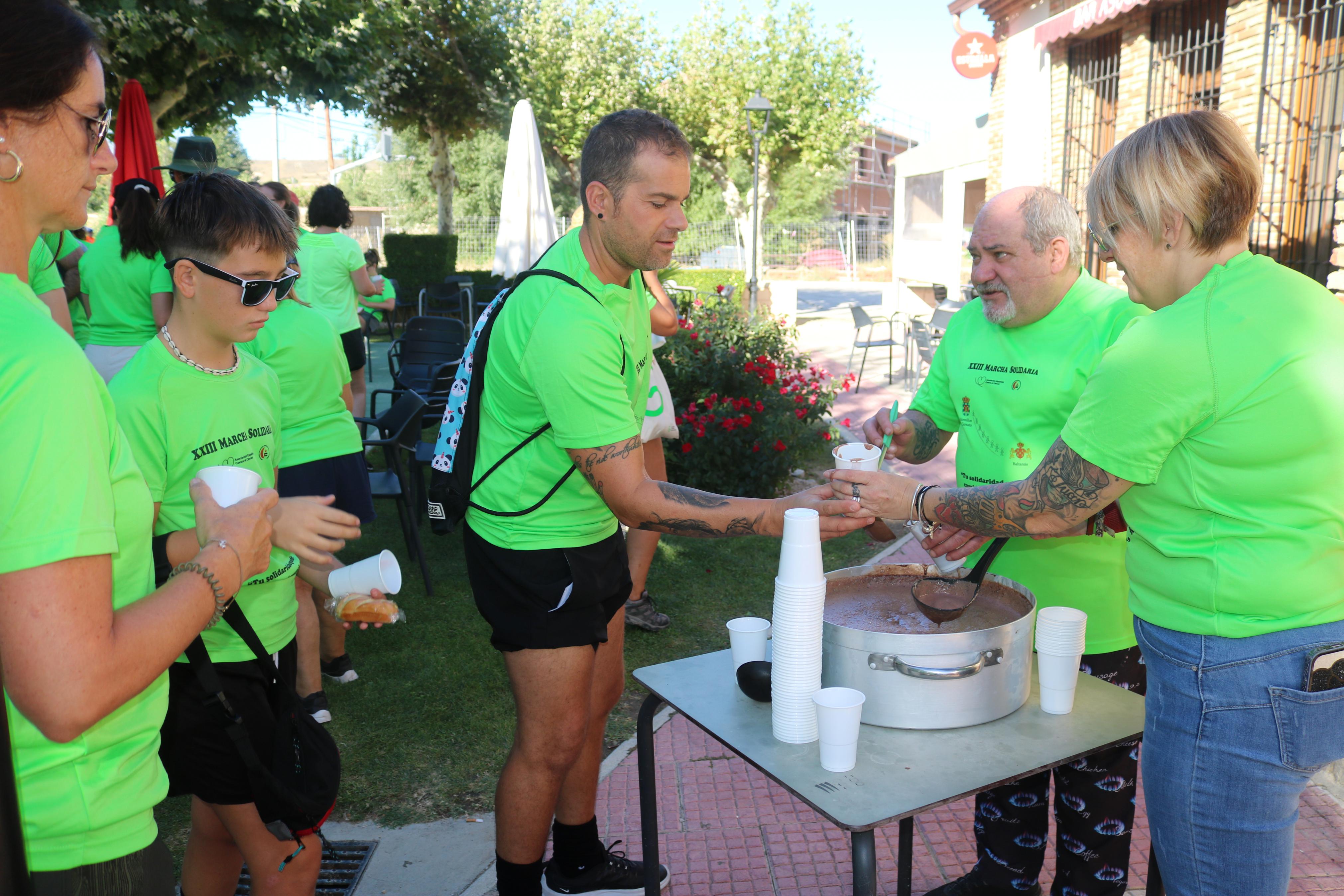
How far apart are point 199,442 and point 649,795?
1383 mm

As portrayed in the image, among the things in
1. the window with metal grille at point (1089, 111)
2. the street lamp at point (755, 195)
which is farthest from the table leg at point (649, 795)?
the street lamp at point (755, 195)

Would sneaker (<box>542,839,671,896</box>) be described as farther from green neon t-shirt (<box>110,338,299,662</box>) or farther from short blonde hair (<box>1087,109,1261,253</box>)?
short blonde hair (<box>1087,109,1261,253</box>)

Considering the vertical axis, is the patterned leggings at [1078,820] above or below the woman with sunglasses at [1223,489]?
below

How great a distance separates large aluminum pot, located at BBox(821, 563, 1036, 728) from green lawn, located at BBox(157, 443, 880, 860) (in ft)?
6.72

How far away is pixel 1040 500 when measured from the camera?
1.91 metres

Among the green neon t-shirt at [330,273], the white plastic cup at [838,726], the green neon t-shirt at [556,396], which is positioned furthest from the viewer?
the green neon t-shirt at [330,273]

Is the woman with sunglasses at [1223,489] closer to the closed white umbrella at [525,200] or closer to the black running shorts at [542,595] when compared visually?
Result: the black running shorts at [542,595]

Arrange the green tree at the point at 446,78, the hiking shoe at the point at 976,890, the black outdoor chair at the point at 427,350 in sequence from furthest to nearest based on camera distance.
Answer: the green tree at the point at 446,78, the black outdoor chair at the point at 427,350, the hiking shoe at the point at 976,890

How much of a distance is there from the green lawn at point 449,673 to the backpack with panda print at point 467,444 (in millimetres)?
1586

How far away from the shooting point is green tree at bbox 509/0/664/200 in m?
30.1

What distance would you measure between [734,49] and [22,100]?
3276 centimetres

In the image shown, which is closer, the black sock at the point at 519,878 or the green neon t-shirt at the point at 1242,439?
the green neon t-shirt at the point at 1242,439

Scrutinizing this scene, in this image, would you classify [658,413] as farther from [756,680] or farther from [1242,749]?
[1242,749]

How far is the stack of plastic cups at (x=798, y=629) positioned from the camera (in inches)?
69.6
